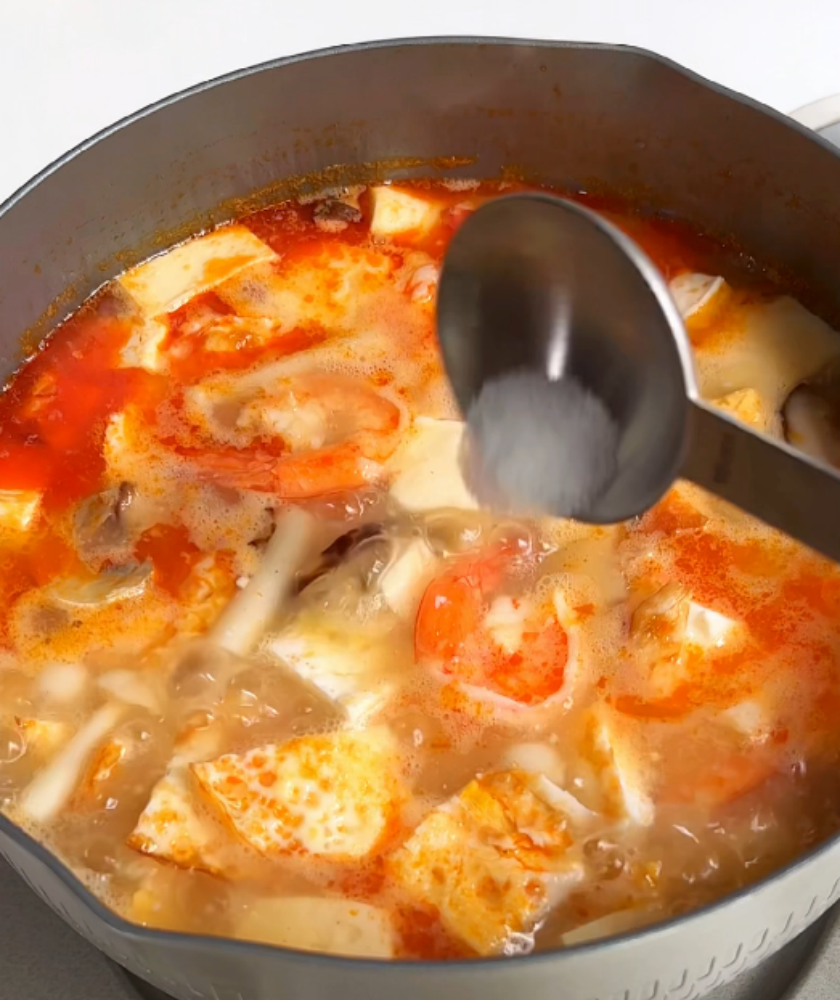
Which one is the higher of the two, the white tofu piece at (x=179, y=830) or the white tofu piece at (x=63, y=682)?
the white tofu piece at (x=63, y=682)

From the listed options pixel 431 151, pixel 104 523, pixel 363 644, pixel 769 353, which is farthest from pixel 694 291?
pixel 104 523

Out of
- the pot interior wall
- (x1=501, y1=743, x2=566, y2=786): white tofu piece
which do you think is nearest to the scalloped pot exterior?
the pot interior wall

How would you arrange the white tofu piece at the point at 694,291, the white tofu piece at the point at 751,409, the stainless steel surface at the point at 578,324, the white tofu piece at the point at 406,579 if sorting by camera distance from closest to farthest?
the stainless steel surface at the point at 578,324 < the white tofu piece at the point at 406,579 < the white tofu piece at the point at 751,409 < the white tofu piece at the point at 694,291

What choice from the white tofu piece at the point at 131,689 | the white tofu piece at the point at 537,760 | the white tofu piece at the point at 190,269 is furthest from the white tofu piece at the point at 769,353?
the white tofu piece at the point at 131,689

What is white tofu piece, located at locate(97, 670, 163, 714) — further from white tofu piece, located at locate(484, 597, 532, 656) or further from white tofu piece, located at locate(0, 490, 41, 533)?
white tofu piece, located at locate(484, 597, 532, 656)

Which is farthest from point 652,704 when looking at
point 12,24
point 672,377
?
point 12,24

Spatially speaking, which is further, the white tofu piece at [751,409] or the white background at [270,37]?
the white background at [270,37]

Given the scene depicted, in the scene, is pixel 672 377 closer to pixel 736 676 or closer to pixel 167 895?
pixel 736 676

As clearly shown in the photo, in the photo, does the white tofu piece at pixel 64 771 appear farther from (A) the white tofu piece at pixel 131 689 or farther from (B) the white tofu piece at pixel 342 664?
(B) the white tofu piece at pixel 342 664

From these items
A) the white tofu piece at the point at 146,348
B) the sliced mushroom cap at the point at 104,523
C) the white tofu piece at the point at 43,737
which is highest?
the white tofu piece at the point at 146,348
